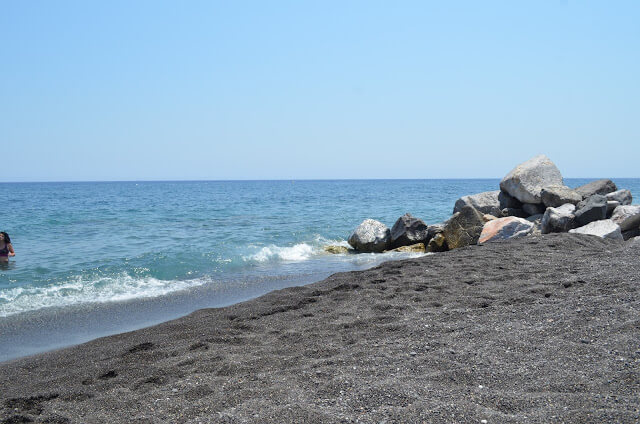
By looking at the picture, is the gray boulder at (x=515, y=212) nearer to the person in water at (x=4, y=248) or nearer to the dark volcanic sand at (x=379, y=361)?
the dark volcanic sand at (x=379, y=361)

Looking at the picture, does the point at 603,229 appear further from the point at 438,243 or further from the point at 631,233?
the point at 438,243

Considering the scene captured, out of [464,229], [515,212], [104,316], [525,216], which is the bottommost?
[104,316]

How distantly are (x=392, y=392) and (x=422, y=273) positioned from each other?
14.8 feet

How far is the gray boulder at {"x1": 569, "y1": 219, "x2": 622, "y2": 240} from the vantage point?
1031cm

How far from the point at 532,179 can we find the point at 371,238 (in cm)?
519

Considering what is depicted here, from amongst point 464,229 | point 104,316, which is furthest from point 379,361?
point 464,229

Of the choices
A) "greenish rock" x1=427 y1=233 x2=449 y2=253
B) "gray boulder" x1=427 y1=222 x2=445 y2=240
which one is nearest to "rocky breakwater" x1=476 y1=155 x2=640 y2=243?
"greenish rock" x1=427 y1=233 x2=449 y2=253

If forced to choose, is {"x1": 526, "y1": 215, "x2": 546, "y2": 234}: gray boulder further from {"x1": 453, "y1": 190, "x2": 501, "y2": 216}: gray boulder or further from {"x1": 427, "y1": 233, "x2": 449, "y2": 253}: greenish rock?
{"x1": 427, "y1": 233, "x2": 449, "y2": 253}: greenish rock

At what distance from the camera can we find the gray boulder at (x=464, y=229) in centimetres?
1275

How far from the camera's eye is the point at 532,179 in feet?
48.5

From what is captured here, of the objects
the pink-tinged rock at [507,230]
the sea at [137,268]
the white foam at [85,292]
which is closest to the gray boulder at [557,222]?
the pink-tinged rock at [507,230]

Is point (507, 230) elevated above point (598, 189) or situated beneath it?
situated beneath

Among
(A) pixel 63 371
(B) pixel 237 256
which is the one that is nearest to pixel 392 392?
(A) pixel 63 371

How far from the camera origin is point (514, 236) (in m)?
11.6
